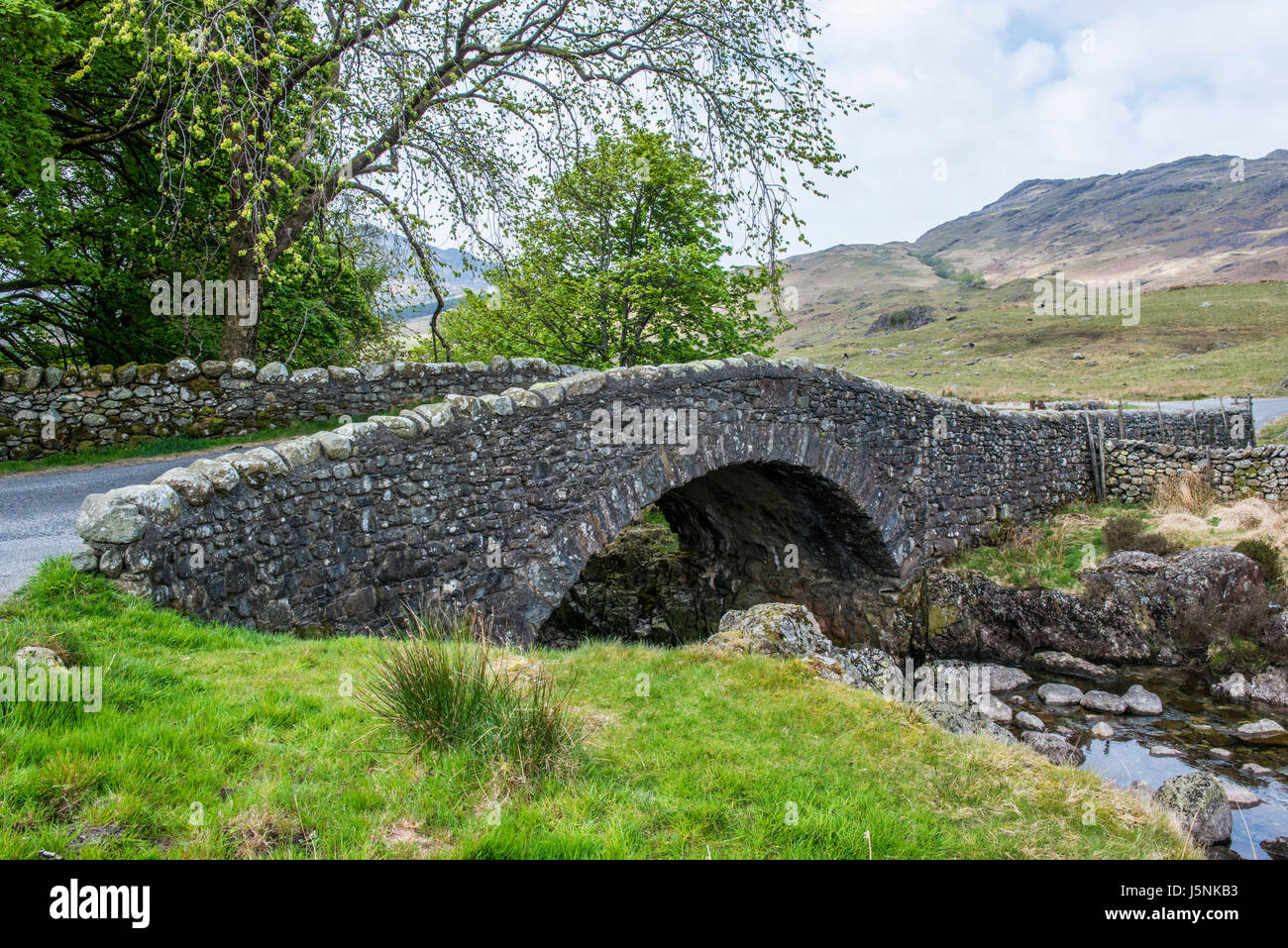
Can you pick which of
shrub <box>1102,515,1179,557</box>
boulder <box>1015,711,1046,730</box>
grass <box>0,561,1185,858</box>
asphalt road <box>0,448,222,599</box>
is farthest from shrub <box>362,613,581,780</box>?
shrub <box>1102,515,1179,557</box>

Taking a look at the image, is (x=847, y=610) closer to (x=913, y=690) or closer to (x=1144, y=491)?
(x=913, y=690)

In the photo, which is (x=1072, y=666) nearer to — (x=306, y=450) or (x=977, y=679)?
(x=977, y=679)

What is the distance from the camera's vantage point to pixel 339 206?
45.7ft

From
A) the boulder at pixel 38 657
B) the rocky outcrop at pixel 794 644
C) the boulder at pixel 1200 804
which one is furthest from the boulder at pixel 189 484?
the boulder at pixel 1200 804

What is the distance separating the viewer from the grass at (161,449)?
9508mm

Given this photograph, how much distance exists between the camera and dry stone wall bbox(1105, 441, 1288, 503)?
1484 cm

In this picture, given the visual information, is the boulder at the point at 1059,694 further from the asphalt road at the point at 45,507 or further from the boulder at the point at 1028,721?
the asphalt road at the point at 45,507

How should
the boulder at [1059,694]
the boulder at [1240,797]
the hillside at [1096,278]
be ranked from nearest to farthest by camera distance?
the boulder at [1240,797] → the boulder at [1059,694] → the hillside at [1096,278]

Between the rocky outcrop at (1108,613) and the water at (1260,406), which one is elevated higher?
the water at (1260,406)

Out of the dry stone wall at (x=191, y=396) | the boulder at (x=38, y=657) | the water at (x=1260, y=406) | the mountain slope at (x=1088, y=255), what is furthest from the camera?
the mountain slope at (x=1088, y=255)

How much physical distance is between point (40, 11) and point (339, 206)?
17.1 feet

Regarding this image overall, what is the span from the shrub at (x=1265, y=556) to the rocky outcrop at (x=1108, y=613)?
31 cm

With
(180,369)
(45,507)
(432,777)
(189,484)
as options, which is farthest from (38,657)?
(180,369)

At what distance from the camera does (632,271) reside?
14.9 m
